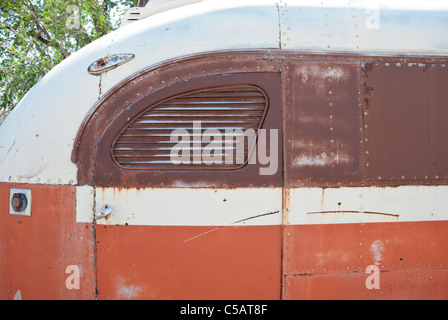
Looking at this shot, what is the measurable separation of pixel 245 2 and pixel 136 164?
1.38 metres

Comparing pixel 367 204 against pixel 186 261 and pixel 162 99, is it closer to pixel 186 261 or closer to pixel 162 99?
pixel 186 261

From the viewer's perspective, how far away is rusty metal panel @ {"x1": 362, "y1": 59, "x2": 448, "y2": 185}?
2.69 metres

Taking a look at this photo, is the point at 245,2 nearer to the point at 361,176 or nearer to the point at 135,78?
the point at 135,78

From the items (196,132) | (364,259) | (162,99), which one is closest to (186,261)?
(196,132)

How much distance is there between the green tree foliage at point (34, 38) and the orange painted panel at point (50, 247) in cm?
615

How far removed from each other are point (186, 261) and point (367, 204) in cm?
124

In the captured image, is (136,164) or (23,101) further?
(23,101)

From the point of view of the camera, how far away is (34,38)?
9.39m

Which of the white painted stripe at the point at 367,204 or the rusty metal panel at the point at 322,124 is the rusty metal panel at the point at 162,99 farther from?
the white painted stripe at the point at 367,204

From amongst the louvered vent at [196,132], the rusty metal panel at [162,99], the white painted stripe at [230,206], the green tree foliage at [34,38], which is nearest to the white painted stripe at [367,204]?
the white painted stripe at [230,206]

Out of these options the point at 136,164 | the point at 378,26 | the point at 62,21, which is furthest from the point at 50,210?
the point at 62,21

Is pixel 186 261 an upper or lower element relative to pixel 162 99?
lower

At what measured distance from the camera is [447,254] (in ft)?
9.02

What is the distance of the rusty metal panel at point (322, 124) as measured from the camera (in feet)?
8.71
